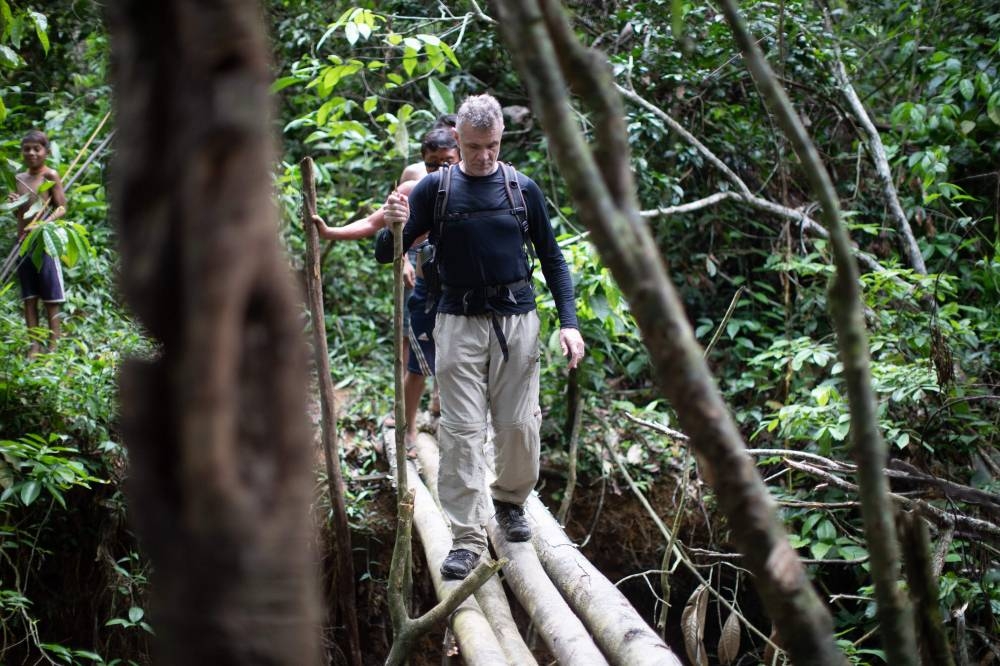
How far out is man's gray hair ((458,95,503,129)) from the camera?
3.46 meters

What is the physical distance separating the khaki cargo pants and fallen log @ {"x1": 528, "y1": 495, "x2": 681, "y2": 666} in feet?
1.18

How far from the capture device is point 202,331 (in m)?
0.74

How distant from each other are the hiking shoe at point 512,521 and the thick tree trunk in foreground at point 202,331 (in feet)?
10.6

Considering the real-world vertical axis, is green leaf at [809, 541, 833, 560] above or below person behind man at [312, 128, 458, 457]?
below

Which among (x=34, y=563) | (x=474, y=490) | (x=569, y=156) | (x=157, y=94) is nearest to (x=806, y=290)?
(x=474, y=490)

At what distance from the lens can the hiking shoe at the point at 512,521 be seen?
3951mm

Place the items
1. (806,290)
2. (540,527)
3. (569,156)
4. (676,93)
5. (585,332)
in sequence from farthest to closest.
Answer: (676,93), (806,290), (585,332), (540,527), (569,156)

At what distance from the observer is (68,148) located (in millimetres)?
7797

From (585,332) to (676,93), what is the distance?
2.36 meters

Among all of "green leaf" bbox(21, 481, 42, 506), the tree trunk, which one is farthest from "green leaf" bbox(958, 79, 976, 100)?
"green leaf" bbox(21, 481, 42, 506)

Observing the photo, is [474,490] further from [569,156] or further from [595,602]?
[569,156]

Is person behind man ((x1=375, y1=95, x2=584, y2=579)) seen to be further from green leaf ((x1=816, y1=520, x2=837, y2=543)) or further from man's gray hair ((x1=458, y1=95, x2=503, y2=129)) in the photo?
green leaf ((x1=816, y1=520, x2=837, y2=543))

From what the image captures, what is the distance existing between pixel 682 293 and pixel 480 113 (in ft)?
13.2

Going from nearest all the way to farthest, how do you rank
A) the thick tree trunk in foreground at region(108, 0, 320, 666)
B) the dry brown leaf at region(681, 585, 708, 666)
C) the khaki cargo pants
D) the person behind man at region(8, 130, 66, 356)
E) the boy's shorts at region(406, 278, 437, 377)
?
1. the thick tree trunk in foreground at region(108, 0, 320, 666)
2. the dry brown leaf at region(681, 585, 708, 666)
3. the khaki cargo pants
4. the boy's shorts at region(406, 278, 437, 377)
5. the person behind man at region(8, 130, 66, 356)
